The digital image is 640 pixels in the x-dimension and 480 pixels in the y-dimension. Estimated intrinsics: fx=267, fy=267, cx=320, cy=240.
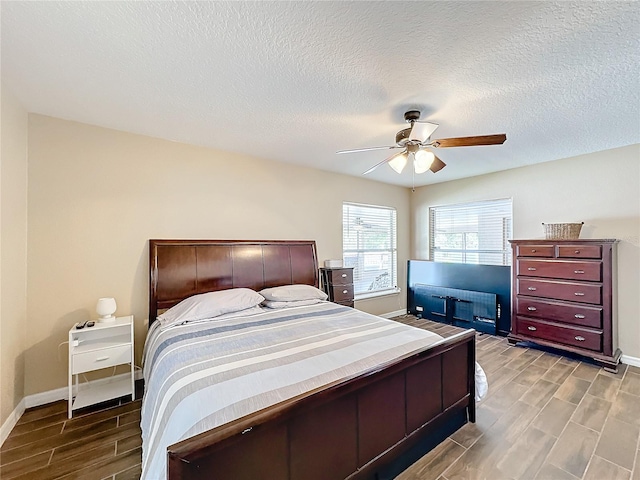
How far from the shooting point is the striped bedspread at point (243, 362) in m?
1.19

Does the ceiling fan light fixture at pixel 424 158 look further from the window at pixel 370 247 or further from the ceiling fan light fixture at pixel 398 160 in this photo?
the window at pixel 370 247

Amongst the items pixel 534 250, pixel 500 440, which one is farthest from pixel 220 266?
pixel 534 250

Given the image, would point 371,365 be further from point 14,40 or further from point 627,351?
point 627,351

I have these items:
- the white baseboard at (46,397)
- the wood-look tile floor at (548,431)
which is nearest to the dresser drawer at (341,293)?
the wood-look tile floor at (548,431)

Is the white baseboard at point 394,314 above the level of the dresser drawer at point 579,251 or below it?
below

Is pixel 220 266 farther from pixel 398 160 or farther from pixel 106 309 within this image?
pixel 398 160

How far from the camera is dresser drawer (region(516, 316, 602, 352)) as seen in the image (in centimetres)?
309

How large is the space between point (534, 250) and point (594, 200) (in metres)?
0.92

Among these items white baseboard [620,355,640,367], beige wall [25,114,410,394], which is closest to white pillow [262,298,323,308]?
beige wall [25,114,410,394]

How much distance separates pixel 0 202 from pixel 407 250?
5443 millimetres

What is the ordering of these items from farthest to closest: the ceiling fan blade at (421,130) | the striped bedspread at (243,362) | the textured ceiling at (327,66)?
1. the ceiling fan blade at (421,130)
2. the textured ceiling at (327,66)
3. the striped bedspread at (243,362)

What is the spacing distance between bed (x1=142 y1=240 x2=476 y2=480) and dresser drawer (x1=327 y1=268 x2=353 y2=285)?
1274 millimetres

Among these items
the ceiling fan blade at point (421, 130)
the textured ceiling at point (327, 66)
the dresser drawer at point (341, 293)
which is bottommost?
the dresser drawer at point (341, 293)

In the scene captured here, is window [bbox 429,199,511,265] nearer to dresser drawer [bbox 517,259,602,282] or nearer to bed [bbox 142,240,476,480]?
dresser drawer [bbox 517,259,602,282]
